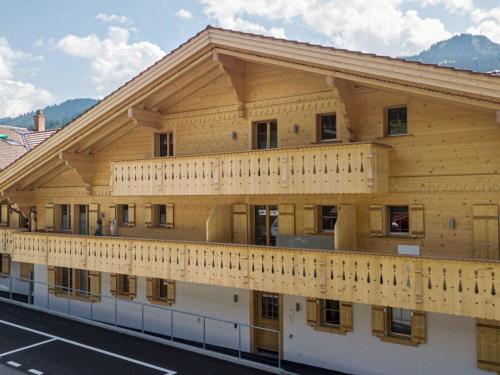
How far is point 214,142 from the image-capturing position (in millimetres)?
18500

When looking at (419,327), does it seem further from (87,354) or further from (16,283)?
(16,283)

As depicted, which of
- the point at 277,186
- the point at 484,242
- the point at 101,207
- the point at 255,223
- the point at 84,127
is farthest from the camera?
the point at 101,207

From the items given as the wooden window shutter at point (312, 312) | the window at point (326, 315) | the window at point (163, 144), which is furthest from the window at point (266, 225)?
the window at point (163, 144)

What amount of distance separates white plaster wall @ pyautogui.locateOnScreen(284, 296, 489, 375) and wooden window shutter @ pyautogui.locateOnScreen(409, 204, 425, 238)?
240cm

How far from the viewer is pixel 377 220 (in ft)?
49.5

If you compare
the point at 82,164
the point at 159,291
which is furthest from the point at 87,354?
the point at 82,164

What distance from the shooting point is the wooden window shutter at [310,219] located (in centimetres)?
1619

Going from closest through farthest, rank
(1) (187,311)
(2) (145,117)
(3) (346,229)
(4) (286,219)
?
1. (3) (346,229)
2. (4) (286,219)
3. (2) (145,117)
4. (1) (187,311)

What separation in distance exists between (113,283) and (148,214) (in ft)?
12.5

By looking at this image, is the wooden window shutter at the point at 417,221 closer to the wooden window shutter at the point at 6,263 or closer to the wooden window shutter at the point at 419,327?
the wooden window shutter at the point at 419,327

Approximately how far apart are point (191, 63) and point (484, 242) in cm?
1111

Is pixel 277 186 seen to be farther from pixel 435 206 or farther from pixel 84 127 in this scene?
pixel 84 127

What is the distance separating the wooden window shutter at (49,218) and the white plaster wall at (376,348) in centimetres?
1316

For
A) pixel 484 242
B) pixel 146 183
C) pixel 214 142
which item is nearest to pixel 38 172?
pixel 146 183
